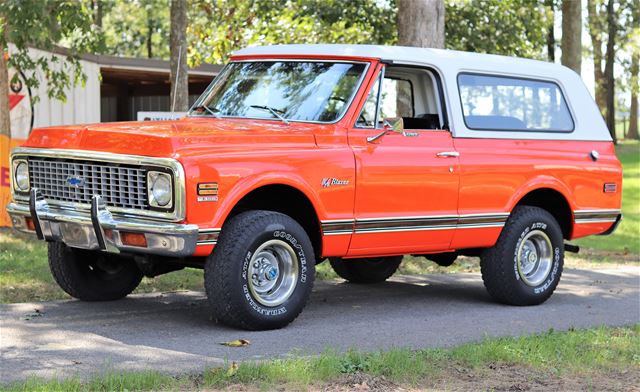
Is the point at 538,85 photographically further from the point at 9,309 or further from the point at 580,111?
the point at 9,309

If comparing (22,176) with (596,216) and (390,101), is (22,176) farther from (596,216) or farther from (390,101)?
(596,216)

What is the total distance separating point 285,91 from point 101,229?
2090 millimetres

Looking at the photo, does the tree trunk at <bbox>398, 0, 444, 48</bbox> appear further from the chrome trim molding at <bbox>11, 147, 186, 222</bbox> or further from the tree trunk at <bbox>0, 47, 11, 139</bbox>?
the chrome trim molding at <bbox>11, 147, 186, 222</bbox>

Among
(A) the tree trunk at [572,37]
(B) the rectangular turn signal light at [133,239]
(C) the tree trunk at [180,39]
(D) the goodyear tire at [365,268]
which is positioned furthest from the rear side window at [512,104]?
(A) the tree trunk at [572,37]

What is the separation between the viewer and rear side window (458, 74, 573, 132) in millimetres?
9625

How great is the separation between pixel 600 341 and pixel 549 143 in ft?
8.66

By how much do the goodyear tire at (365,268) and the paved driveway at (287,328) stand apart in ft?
0.48

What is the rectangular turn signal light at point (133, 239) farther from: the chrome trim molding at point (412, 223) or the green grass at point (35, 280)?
the green grass at point (35, 280)

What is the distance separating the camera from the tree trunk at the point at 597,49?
46.7 metres

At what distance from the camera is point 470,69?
972 centimetres

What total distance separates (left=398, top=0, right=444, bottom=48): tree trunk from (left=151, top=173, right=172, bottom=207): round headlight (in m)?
6.72

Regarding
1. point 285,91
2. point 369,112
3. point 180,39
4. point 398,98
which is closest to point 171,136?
point 285,91

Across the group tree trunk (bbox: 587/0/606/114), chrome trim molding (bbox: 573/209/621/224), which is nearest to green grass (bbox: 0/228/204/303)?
chrome trim molding (bbox: 573/209/621/224)

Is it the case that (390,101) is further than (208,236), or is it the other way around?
(390,101)
